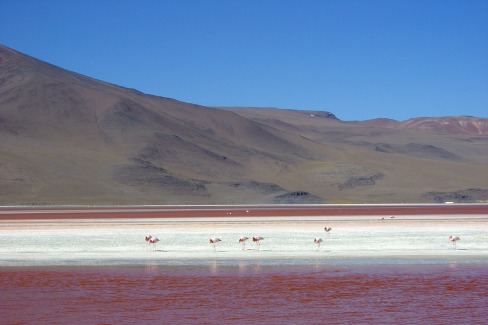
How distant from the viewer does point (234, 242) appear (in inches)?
1144

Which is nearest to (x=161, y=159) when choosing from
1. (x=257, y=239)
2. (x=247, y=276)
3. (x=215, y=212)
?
(x=215, y=212)

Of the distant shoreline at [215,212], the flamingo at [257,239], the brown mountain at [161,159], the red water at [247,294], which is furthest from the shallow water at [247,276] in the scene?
the brown mountain at [161,159]

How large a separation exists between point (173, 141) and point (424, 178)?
33.5 metres

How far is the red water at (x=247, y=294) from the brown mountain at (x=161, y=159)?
5576 centimetres

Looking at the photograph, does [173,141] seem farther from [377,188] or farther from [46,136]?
[377,188]

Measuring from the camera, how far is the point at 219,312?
52.3ft

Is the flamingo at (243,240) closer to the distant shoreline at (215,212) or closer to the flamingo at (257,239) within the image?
the flamingo at (257,239)

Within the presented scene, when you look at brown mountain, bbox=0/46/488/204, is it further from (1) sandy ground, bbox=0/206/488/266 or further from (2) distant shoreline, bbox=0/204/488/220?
(1) sandy ground, bbox=0/206/488/266

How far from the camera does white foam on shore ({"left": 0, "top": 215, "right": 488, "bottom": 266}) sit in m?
25.2

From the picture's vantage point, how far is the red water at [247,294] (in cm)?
1551

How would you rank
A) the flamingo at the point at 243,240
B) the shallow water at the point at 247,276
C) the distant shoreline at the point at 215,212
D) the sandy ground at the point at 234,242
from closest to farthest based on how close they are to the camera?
the shallow water at the point at 247,276 < the sandy ground at the point at 234,242 < the flamingo at the point at 243,240 < the distant shoreline at the point at 215,212

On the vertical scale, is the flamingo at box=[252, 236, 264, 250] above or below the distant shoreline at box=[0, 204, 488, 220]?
below

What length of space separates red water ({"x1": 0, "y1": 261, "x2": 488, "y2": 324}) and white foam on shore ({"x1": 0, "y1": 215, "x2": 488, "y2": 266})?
7.91 ft

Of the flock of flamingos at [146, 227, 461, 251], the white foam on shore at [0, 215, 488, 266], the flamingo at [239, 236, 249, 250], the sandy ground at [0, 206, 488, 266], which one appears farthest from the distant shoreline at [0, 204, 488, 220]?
the flamingo at [239, 236, 249, 250]
